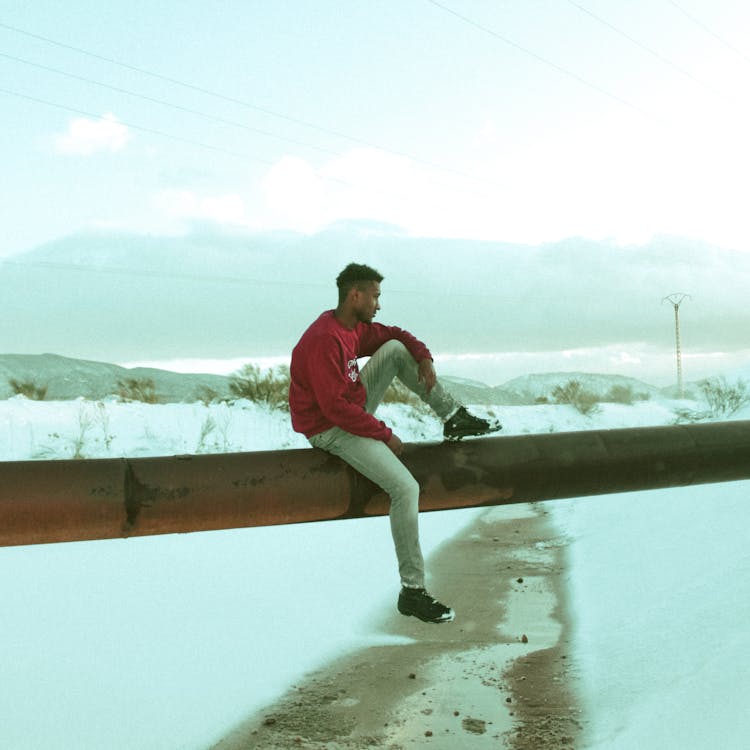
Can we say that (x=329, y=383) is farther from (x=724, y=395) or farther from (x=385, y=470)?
(x=724, y=395)

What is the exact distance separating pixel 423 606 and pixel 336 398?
109 cm

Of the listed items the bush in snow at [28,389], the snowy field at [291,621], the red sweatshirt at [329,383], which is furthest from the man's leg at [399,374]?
the bush in snow at [28,389]

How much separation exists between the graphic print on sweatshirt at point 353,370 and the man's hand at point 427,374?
12.7 inches

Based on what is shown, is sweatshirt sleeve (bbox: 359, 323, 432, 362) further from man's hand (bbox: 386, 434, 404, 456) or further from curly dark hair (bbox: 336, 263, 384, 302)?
man's hand (bbox: 386, 434, 404, 456)

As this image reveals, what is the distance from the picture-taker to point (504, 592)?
9.50 metres

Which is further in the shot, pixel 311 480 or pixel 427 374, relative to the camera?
pixel 427 374

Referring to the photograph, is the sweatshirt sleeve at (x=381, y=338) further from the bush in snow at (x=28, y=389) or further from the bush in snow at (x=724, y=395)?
the bush in snow at (x=724, y=395)

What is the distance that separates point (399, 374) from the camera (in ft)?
15.0

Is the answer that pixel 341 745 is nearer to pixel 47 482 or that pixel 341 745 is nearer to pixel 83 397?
pixel 47 482

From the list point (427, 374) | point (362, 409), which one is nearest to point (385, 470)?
point (362, 409)

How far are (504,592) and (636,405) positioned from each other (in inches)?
1349

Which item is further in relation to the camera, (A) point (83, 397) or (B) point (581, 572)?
(A) point (83, 397)

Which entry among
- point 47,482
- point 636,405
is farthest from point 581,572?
point 636,405

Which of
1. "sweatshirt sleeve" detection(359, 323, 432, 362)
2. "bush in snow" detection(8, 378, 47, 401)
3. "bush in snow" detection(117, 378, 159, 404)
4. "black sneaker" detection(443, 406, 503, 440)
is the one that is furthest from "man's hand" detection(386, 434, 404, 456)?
"bush in snow" detection(8, 378, 47, 401)
